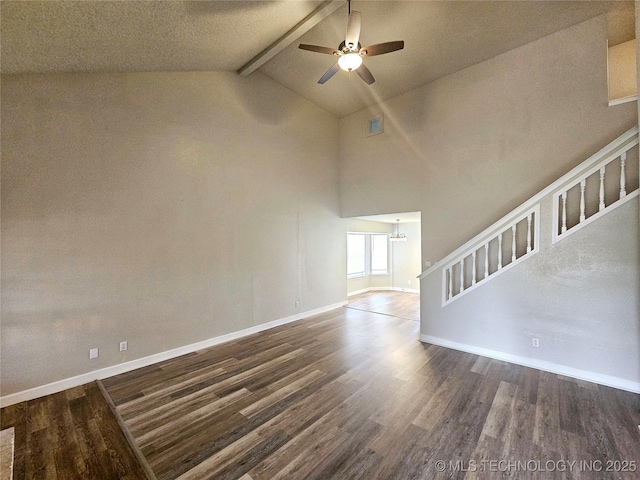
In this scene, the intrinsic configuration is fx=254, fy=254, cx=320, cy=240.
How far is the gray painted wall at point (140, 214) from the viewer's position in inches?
109

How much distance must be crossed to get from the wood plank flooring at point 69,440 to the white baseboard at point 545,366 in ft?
12.8

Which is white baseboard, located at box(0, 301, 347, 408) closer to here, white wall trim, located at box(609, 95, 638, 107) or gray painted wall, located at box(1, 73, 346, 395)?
gray painted wall, located at box(1, 73, 346, 395)

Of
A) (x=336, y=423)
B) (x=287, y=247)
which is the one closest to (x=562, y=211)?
(x=336, y=423)

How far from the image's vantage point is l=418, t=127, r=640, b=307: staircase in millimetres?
2943

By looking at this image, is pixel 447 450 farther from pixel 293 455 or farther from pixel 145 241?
pixel 145 241

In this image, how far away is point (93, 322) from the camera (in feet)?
10.3

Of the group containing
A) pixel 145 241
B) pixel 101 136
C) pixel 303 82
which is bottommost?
pixel 145 241

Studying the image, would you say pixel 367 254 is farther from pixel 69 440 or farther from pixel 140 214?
pixel 69 440

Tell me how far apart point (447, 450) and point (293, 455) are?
121 cm

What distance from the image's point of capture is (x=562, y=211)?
128 inches

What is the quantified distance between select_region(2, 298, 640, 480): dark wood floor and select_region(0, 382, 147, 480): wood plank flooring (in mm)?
10

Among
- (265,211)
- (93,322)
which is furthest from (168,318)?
(265,211)

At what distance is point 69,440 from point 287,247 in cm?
378

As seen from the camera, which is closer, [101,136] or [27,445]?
[27,445]
